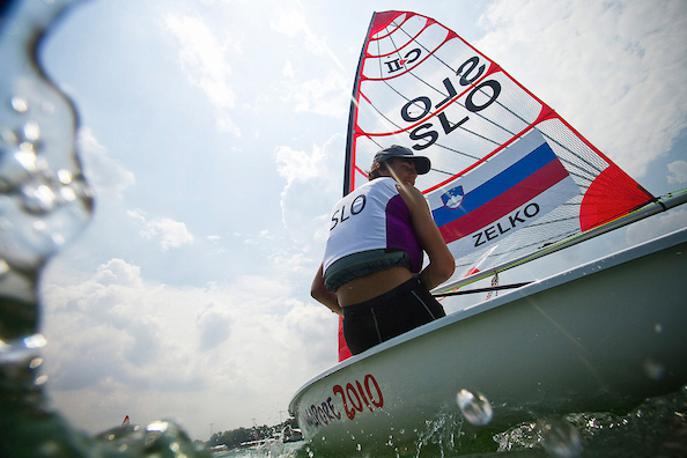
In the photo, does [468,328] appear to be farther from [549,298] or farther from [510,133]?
[510,133]

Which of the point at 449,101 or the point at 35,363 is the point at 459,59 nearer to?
the point at 449,101

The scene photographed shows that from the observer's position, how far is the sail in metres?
3.28

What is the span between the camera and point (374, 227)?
6.01 feet

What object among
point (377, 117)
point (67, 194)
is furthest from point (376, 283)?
point (377, 117)

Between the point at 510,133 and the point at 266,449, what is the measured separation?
12.0 feet

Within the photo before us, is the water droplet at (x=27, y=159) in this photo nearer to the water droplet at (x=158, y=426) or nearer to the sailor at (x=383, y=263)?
the water droplet at (x=158, y=426)

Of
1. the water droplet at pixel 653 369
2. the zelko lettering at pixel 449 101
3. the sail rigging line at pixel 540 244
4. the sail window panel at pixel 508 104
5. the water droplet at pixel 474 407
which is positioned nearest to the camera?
the water droplet at pixel 653 369

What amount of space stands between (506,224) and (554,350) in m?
2.49

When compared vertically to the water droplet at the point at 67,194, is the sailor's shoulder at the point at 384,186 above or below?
above

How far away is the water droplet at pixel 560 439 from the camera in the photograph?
91 cm

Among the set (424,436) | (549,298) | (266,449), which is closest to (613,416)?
(549,298)

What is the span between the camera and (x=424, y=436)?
1.48 metres

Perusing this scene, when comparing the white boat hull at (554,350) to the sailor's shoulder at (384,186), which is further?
the sailor's shoulder at (384,186)

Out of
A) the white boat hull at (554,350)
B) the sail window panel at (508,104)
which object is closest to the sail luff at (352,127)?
the sail window panel at (508,104)
